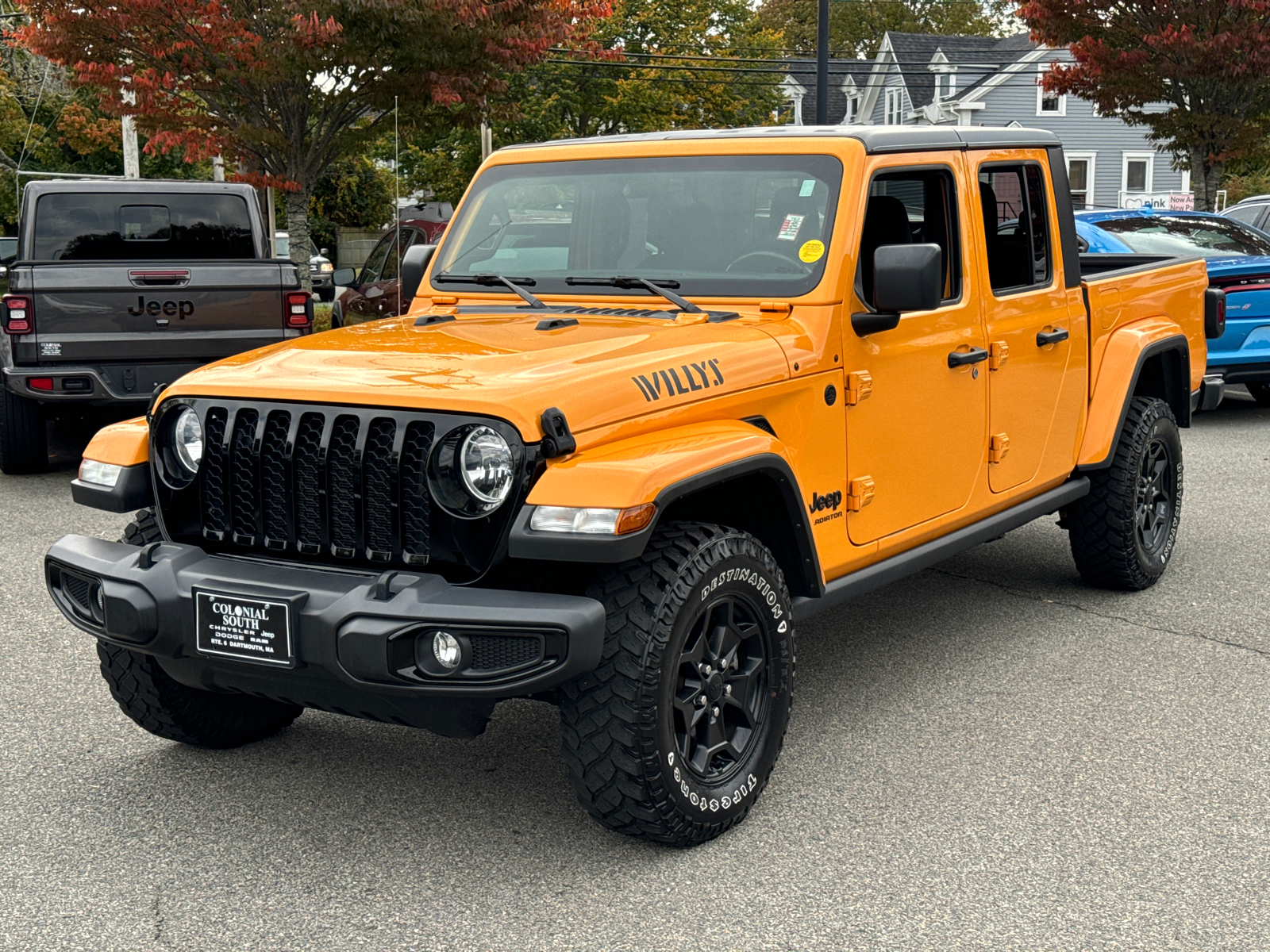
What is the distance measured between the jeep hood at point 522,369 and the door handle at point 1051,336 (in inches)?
65.3

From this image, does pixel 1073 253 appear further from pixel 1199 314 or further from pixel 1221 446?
pixel 1221 446

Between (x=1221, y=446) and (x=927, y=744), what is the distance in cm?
694

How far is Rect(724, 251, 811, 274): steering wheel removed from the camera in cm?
443

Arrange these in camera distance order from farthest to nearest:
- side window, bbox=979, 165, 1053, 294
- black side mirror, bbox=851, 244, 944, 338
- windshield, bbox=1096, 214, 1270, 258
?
windshield, bbox=1096, 214, 1270, 258, side window, bbox=979, 165, 1053, 294, black side mirror, bbox=851, 244, 944, 338

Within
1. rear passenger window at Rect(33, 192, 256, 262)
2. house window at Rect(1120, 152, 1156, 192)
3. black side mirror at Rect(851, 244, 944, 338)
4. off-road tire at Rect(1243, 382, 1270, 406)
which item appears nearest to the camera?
black side mirror at Rect(851, 244, 944, 338)

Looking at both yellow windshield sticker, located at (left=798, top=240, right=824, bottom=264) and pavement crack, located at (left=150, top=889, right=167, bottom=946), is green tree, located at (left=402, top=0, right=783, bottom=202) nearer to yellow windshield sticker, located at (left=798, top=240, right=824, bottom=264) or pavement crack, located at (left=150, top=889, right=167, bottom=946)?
yellow windshield sticker, located at (left=798, top=240, right=824, bottom=264)

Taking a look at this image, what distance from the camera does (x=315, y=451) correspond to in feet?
Answer: 12.0

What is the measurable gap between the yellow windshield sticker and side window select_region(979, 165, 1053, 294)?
3.45ft

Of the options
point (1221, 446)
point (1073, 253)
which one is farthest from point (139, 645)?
point (1221, 446)

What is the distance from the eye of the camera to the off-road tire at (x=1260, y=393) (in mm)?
12664

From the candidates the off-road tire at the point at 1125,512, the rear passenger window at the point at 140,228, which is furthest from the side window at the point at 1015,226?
the rear passenger window at the point at 140,228

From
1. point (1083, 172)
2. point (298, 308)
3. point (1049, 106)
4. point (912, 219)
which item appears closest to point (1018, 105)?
point (1049, 106)

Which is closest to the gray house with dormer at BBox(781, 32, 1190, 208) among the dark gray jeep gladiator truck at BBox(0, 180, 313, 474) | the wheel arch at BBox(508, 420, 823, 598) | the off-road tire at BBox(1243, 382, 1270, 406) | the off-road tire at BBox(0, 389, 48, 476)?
the off-road tire at BBox(1243, 382, 1270, 406)

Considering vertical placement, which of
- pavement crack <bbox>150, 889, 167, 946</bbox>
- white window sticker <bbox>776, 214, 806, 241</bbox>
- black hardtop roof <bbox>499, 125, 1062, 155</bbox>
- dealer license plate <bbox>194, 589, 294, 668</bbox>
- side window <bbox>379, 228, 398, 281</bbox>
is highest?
black hardtop roof <bbox>499, 125, 1062, 155</bbox>
